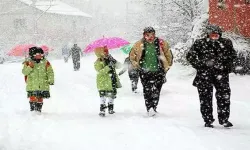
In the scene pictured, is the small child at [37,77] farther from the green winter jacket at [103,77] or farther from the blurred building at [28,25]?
the blurred building at [28,25]

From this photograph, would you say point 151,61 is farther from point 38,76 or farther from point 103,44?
point 38,76

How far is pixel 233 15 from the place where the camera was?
60.5 ft

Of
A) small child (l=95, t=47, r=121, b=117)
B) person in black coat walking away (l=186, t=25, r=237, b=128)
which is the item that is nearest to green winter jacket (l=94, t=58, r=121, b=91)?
→ small child (l=95, t=47, r=121, b=117)

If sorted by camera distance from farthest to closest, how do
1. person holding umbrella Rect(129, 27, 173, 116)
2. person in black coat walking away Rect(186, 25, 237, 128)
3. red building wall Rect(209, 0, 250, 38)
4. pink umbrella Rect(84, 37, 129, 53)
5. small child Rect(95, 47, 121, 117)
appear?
red building wall Rect(209, 0, 250, 38) → pink umbrella Rect(84, 37, 129, 53) → small child Rect(95, 47, 121, 117) → person holding umbrella Rect(129, 27, 173, 116) → person in black coat walking away Rect(186, 25, 237, 128)

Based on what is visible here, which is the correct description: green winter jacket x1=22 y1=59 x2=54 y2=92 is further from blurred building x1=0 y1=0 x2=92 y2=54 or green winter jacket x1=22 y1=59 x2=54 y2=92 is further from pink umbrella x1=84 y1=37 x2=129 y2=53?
blurred building x1=0 y1=0 x2=92 y2=54

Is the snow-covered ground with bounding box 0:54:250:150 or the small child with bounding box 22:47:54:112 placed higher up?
the small child with bounding box 22:47:54:112

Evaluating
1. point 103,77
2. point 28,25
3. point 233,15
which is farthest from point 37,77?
point 28,25

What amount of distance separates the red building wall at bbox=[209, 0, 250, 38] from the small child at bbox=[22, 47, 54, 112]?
9656 mm

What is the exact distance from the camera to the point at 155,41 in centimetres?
927

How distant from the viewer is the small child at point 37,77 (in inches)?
402

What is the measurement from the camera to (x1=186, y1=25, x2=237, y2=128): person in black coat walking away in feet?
25.5

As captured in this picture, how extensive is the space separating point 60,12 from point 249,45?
153 feet

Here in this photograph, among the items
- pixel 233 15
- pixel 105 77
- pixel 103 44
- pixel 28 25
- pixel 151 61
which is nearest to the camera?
pixel 151 61

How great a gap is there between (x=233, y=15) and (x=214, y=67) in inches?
445
